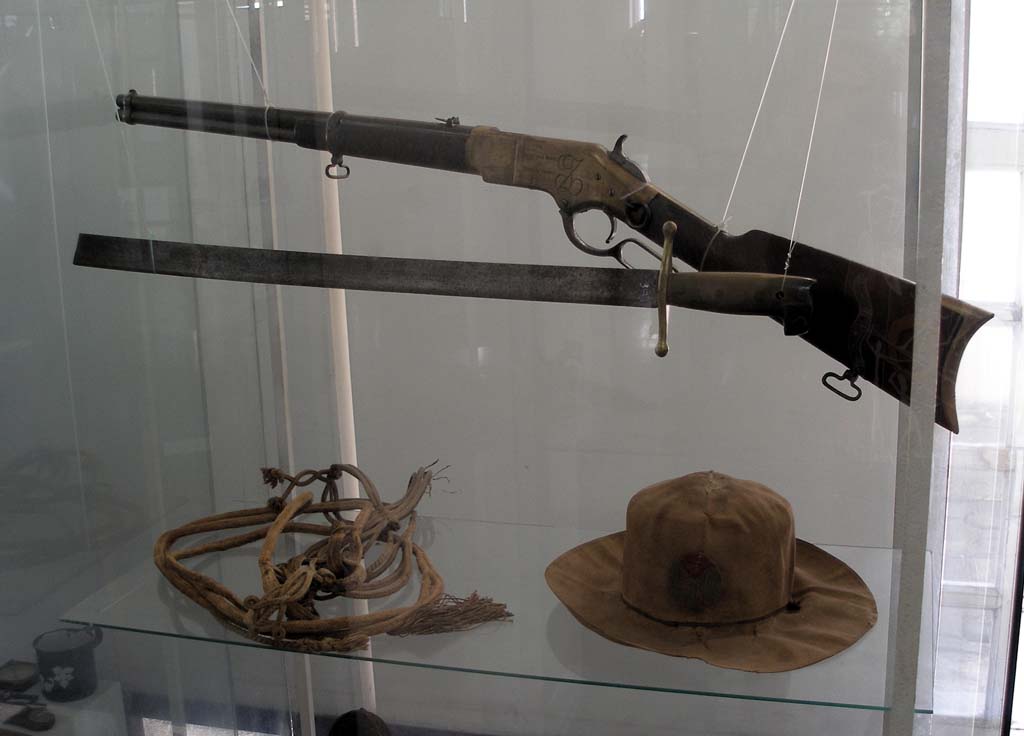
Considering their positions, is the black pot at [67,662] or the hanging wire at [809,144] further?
the black pot at [67,662]

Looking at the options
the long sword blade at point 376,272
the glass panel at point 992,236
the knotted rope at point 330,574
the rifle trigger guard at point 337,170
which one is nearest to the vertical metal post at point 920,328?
the glass panel at point 992,236

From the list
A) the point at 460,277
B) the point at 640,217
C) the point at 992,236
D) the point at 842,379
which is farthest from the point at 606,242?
the point at 992,236

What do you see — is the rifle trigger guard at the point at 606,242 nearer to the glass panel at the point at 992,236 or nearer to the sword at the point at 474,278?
the sword at the point at 474,278

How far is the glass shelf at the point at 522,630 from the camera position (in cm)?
87

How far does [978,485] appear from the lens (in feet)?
3.18

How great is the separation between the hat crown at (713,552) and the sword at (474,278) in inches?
6.6

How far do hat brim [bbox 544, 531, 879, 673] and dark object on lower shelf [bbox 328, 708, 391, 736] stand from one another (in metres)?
0.63

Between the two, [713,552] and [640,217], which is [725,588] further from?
[640,217]

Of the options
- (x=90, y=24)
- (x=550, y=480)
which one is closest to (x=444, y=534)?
(x=550, y=480)

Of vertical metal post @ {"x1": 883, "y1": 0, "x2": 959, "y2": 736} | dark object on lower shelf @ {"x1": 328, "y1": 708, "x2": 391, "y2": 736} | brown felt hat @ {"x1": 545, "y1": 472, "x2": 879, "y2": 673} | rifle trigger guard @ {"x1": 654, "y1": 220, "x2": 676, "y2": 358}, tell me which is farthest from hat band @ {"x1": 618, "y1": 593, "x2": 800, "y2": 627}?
dark object on lower shelf @ {"x1": 328, "y1": 708, "x2": 391, "y2": 736}

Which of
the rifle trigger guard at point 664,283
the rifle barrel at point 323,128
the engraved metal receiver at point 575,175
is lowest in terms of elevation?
the rifle trigger guard at point 664,283

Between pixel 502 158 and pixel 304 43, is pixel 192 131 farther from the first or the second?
pixel 502 158

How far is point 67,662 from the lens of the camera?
1.20 metres

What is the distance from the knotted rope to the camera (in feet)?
→ 3.08
